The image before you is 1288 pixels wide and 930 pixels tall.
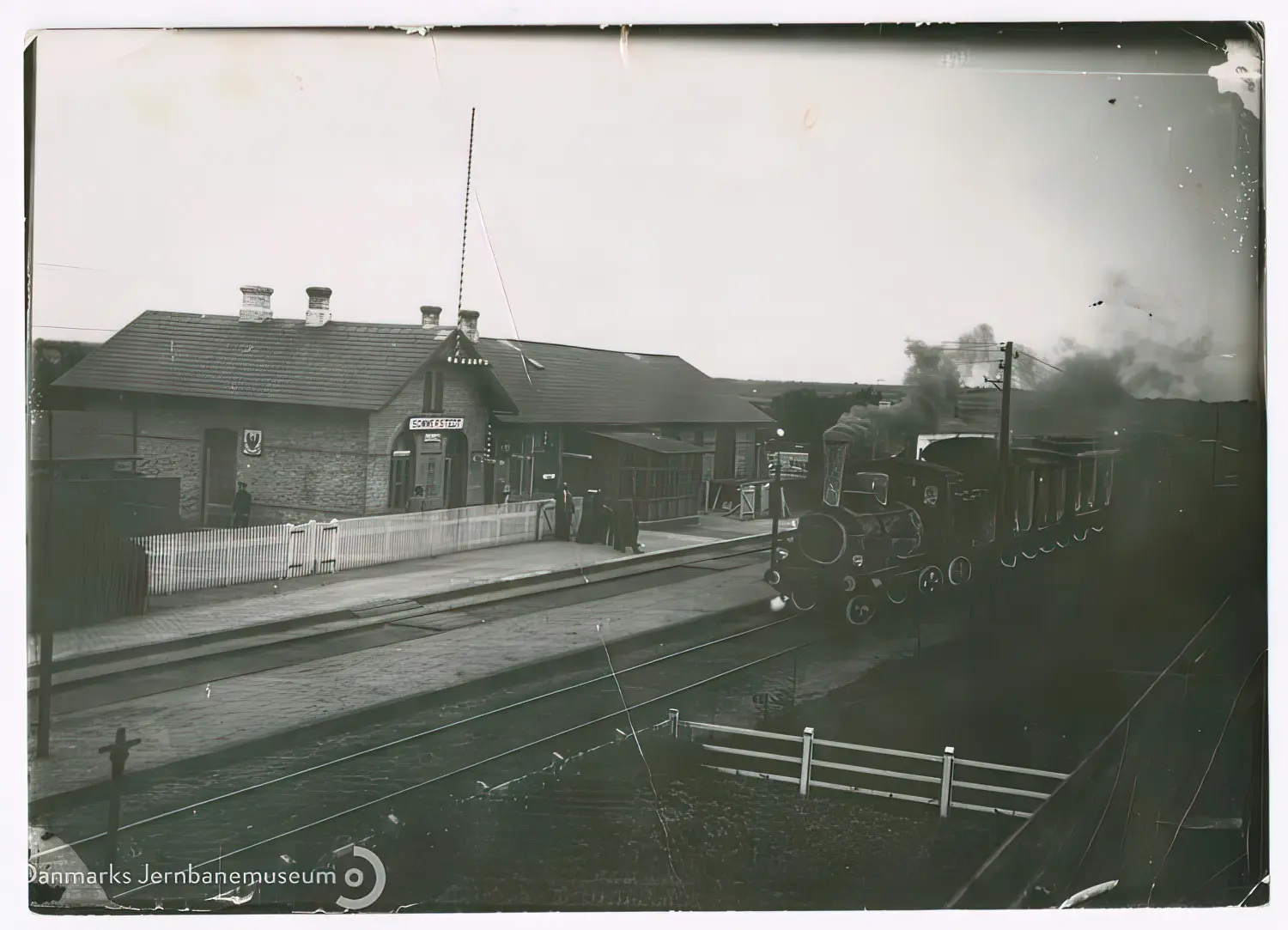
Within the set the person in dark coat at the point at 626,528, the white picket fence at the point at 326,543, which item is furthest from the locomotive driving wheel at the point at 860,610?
the white picket fence at the point at 326,543

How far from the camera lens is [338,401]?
9.89 ft

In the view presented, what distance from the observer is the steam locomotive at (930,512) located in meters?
3.18

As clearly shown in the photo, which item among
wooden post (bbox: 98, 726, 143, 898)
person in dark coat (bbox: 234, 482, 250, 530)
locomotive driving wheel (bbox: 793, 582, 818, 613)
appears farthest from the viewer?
locomotive driving wheel (bbox: 793, 582, 818, 613)

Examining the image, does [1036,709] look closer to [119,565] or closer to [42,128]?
[119,565]

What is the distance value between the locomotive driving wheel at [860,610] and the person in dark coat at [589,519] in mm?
953

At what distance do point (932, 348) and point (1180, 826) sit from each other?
186 cm

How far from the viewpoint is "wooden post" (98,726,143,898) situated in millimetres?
2865

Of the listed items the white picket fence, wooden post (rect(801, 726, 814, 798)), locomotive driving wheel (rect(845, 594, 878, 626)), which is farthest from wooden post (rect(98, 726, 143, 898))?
locomotive driving wheel (rect(845, 594, 878, 626))

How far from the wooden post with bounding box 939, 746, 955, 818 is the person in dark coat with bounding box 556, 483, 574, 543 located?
1458mm

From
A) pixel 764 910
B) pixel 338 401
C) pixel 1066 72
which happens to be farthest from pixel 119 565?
pixel 1066 72

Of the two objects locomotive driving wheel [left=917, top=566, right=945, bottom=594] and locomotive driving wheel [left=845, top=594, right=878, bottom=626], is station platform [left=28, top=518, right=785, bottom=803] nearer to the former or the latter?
locomotive driving wheel [left=845, top=594, right=878, bottom=626]

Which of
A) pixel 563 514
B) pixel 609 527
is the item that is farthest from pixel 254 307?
pixel 609 527

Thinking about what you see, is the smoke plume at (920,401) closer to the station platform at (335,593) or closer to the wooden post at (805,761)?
the station platform at (335,593)

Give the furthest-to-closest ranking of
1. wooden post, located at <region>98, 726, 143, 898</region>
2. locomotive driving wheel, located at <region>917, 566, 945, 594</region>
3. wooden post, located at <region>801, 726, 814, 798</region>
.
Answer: locomotive driving wheel, located at <region>917, 566, 945, 594</region> < wooden post, located at <region>801, 726, 814, 798</region> < wooden post, located at <region>98, 726, 143, 898</region>
